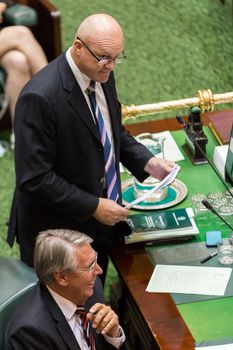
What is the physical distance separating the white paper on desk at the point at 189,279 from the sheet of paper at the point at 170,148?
75 centimetres

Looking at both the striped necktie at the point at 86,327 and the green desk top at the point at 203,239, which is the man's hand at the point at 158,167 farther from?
the striped necktie at the point at 86,327

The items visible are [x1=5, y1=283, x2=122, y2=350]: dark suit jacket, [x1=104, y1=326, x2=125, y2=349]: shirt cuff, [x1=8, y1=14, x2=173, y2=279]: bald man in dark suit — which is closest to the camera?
[x1=5, y1=283, x2=122, y2=350]: dark suit jacket

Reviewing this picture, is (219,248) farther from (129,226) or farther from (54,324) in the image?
(54,324)

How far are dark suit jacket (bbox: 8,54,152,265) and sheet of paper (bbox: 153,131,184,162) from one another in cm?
54

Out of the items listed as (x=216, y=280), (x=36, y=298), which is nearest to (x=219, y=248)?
(x=216, y=280)

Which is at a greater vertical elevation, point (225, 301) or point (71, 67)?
Answer: point (71, 67)

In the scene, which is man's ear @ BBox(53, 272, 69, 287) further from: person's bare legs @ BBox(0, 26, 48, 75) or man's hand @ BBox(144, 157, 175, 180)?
person's bare legs @ BBox(0, 26, 48, 75)

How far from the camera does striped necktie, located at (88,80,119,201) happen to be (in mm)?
2879

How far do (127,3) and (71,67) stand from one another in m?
3.83

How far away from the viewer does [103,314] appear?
2.48 metres

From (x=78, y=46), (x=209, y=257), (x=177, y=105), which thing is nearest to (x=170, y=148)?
(x=177, y=105)

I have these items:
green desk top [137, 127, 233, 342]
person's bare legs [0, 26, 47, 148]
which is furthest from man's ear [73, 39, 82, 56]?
person's bare legs [0, 26, 47, 148]

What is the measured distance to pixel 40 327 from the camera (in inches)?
94.3

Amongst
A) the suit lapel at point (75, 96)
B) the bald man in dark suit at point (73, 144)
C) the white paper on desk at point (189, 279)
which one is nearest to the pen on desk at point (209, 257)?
the white paper on desk at point (189, 279)
